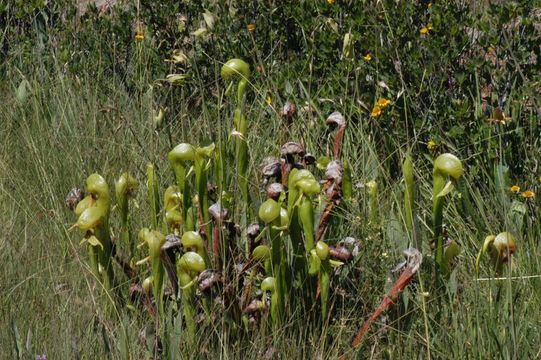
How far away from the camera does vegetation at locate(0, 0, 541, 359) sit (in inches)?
102

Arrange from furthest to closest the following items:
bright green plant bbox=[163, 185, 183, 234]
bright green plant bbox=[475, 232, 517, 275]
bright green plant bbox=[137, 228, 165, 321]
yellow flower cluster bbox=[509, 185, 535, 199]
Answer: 1. yellow flower cluster bbox=[509, 185, 535, 199]
2. bright green plant bbox=[163, 185, 183, 234]
3. bright green plant bbox=[137, 228, 165, 321]
4. bright green plant bbox=[475, 232, 517, 275]

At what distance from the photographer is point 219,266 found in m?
2.76

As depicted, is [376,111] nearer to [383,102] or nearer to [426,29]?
[383,102]

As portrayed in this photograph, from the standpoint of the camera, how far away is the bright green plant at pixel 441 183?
251 centimetres

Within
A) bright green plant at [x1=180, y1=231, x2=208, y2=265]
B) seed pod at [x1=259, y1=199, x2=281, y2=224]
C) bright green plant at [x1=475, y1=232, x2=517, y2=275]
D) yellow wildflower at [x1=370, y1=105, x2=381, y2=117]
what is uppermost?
seed pod at [x1=259, y1=199, x2=281, y2=224]

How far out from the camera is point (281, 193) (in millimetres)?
2629

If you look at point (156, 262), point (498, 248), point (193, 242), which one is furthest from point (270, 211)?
point (498, 248)

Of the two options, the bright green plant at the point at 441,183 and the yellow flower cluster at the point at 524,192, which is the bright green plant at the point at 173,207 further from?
the yellow flower cluster at the point at 524,192

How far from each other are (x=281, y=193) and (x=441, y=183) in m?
0.42

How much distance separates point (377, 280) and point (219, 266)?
497 millimetres

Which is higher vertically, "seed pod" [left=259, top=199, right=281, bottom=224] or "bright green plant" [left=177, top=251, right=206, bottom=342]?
"seed pod" [left=259, top=199, right=281, bottom=224]

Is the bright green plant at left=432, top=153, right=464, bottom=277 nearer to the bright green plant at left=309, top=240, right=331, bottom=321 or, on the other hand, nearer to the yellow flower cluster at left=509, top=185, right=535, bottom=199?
the bright green plant at left=309, top=240, right=331, bottom=321

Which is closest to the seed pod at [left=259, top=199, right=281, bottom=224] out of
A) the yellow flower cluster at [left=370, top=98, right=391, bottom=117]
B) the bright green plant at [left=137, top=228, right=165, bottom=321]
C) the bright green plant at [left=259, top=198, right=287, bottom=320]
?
the bright green plant at [left=259, top=198, right=287, bottom=320]

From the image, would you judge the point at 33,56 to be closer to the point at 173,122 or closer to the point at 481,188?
the point at 173,122
